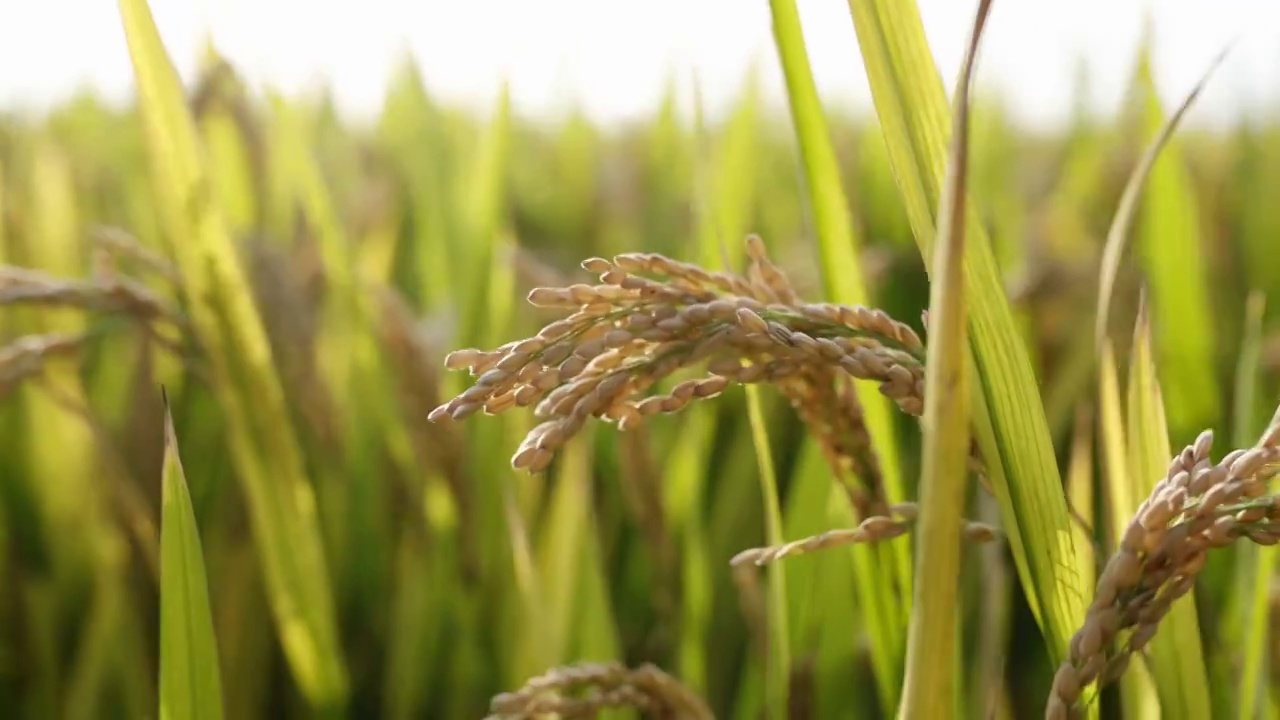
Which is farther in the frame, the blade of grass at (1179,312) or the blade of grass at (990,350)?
the blade of grass at (1179,312)

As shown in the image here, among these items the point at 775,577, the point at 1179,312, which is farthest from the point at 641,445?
the point at 1179,312

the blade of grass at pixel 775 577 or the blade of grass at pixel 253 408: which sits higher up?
the blade of grass at pixel 253 408

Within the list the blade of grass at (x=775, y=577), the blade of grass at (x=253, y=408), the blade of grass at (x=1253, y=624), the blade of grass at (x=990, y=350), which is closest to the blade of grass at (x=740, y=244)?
the blade of grass at (x=775, y=577)

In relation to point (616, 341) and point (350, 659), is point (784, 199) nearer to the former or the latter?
point (350, 659)

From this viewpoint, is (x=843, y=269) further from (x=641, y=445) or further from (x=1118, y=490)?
(x=641, y=445)

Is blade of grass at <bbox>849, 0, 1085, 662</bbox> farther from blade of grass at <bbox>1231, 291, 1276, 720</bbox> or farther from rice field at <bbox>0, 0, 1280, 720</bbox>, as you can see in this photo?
blade of grass at <bbox>1231, 291, 1276, 720</bbox>

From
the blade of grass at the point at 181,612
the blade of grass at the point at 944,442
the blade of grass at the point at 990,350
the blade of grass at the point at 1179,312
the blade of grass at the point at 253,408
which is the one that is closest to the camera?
the blade of grass at the point at 944,442

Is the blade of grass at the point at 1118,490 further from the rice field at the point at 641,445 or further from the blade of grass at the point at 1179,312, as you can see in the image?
the blade of grass at the point at 1179,312
